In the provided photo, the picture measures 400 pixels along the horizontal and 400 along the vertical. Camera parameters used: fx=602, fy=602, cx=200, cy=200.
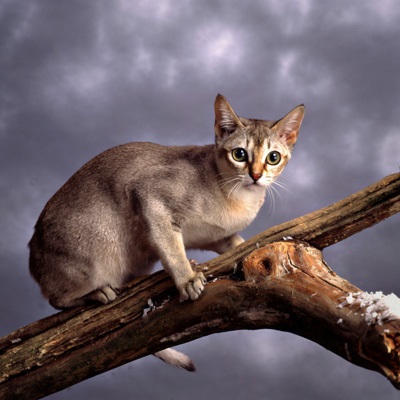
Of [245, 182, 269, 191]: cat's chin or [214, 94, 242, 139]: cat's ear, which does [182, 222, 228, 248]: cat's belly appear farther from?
[214, 94, 242, 139]: cat's ear

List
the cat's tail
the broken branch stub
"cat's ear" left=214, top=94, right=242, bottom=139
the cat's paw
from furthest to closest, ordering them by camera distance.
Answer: the cat's tail < the cat's paw < "cat's ear" left=214, top=94, right=242, bottom=139 < the broken branch stub

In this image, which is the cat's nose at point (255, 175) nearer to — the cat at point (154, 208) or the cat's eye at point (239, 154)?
the cat at point (154, 208)

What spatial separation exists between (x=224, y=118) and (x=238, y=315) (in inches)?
54.2

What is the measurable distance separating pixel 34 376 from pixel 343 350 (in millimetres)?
2266

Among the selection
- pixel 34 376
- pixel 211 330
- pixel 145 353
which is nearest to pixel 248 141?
pixel 211 330

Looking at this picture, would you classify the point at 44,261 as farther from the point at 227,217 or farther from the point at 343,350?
the point at 343,350

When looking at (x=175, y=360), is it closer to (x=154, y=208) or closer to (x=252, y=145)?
(x=154, y=208)

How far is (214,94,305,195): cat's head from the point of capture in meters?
4.04

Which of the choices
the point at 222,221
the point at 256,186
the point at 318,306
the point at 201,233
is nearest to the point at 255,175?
the point at 256,186

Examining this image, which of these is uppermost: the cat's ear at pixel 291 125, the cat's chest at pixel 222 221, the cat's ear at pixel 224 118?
the cat's ear at pixel 224 118

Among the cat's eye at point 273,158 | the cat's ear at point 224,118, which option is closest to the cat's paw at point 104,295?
the cat's ear at point 224,118

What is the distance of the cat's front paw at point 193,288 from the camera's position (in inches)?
154

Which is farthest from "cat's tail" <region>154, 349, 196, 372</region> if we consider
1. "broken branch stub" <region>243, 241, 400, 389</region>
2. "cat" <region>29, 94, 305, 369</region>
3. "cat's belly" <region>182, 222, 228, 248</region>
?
"broken branch stub" <region>243, 241, 400, 389</region>

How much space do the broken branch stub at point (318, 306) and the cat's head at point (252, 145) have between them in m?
0.51
